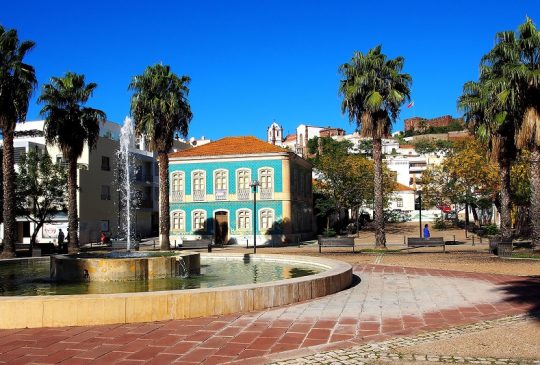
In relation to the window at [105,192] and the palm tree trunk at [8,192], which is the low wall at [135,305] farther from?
the window at [105,192]

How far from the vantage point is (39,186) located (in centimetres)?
3403

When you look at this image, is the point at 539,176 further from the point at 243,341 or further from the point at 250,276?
the point at 243,341

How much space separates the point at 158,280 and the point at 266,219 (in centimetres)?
2781

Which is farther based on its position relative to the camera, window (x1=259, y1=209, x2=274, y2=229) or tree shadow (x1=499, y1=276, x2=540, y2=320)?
window (x1=259, y1=209, x2=274, y2=229)

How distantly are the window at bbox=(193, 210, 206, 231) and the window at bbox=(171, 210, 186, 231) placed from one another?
99 centimetres

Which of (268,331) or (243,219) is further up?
(243,219)

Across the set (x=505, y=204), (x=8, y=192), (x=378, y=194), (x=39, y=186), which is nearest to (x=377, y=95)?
(x=378, y=194)

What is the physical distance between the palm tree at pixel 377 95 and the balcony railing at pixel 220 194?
16143 millimetres

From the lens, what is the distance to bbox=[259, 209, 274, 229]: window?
133ft

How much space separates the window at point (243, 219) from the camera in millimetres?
40906

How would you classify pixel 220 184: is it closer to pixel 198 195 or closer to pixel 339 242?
pixel 198 195

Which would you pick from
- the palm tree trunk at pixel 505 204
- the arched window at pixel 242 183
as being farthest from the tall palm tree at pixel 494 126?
the arched window at pixel 242 183

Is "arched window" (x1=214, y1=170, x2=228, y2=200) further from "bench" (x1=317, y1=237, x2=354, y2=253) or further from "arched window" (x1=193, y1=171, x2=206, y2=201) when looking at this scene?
"bench" (x1=317, y1=237, x2=354, y2=253)

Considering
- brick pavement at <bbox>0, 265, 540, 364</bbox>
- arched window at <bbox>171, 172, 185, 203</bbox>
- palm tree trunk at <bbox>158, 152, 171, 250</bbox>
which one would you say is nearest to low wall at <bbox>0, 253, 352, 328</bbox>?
brick pavement at <bbox>0, 265, 540, 364</bbox>
